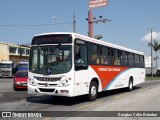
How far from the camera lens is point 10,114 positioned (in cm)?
1140

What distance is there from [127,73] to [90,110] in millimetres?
10022

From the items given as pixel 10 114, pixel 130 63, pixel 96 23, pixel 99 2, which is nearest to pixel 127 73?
pixel 130 63

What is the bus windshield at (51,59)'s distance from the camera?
13.7m

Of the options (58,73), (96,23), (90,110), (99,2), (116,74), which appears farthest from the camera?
(96,23)

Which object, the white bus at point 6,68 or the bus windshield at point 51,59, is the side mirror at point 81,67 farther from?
the white bus at point 6,68

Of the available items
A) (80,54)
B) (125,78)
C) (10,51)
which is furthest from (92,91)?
(10,51)

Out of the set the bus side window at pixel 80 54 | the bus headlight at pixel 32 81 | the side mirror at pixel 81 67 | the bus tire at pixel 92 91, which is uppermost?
the bus side window at pixel 80 54

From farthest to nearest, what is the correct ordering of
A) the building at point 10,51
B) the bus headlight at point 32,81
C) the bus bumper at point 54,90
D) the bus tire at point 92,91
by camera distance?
1. the building at point 10,51
2. the bus tire at point 92,91
3. the bus headlight at point 32,81
4. the bus bumper at point 54,90

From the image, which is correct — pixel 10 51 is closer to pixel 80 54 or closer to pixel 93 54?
pixel 93 54

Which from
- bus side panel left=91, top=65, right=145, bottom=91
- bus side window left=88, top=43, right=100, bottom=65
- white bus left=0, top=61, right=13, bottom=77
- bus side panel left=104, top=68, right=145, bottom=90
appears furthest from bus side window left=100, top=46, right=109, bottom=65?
white bus left=0, top=61, right=13, bottom=77

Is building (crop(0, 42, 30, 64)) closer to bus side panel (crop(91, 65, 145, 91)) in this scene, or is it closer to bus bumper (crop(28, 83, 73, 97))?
bus side panel (crop(91, 65, 145, 91))

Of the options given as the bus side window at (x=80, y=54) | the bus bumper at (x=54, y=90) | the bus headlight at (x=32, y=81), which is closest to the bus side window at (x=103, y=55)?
the bus side window at (x=80, y=54)

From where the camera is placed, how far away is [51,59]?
46.0 ft

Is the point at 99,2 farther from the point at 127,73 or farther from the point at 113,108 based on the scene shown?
the point at 113,108
